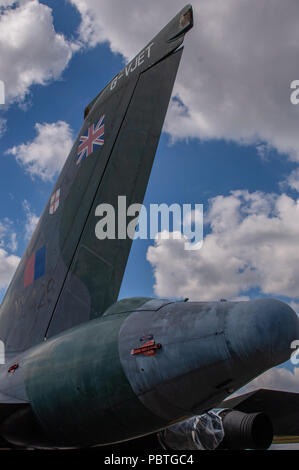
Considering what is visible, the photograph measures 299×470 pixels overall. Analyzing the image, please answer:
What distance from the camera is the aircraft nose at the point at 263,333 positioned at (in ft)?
9.12

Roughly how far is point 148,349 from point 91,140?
3.80 m

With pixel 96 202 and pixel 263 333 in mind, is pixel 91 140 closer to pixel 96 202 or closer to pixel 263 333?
pixel 96 202

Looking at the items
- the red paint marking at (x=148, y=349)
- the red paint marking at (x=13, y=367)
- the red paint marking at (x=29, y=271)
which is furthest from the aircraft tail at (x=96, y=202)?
the red paint marking at (x=148, y=349)

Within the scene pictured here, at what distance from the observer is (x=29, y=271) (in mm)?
6082

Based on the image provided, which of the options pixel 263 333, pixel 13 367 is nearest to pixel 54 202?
pixel 13 367

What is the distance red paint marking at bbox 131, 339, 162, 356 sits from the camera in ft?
10.8

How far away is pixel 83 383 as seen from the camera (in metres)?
3.53

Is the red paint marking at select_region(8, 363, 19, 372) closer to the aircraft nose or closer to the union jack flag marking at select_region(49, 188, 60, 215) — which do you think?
the union jack flag marking at select_region(49, 188, 60, 215)

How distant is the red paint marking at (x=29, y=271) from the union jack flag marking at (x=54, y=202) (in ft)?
2.54

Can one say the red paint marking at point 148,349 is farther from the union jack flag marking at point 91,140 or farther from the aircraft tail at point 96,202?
the union jack flag marking at point 91,140

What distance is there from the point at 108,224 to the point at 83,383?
2251 mm

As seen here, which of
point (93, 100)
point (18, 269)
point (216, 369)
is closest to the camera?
point (216, 369)

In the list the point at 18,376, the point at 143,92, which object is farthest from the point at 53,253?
the point at 143,92
